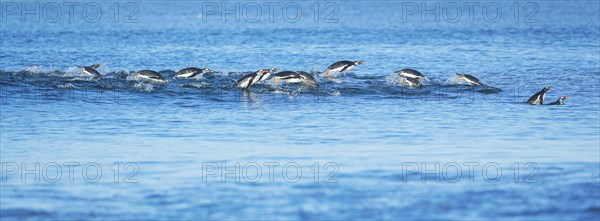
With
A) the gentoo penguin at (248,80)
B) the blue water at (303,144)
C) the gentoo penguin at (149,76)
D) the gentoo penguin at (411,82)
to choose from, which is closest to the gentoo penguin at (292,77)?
the blue water at (303,144)

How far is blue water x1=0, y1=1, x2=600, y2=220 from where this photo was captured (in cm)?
1129

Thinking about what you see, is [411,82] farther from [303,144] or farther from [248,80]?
[303,144]

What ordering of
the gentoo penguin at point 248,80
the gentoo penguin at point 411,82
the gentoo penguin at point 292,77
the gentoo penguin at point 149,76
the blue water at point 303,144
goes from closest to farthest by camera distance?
the blue water at point 303,144
the gentoo penguin at point 248,80
the gentoo penguin at point 292,77
the gentoo penguin at point 149,76
the gentoo penguin at point 411,82

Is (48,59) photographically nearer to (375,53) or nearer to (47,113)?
(375,53)

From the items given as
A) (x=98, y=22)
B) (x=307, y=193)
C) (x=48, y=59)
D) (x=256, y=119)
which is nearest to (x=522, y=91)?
(x=256, y=119)

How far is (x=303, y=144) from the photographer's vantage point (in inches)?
617

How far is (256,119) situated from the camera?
1872 centimetres

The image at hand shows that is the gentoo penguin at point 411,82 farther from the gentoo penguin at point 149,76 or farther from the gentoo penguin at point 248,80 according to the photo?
the gentoo penguin at point 149,76

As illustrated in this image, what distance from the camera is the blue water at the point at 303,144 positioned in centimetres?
1129

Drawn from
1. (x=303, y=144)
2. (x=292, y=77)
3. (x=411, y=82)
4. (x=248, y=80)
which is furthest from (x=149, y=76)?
(x=303, y=144)

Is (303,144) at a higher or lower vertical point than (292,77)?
lower

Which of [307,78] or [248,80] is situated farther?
[307,78]

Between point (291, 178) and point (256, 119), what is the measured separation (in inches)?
240

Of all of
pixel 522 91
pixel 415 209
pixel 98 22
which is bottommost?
pixel 415 209
